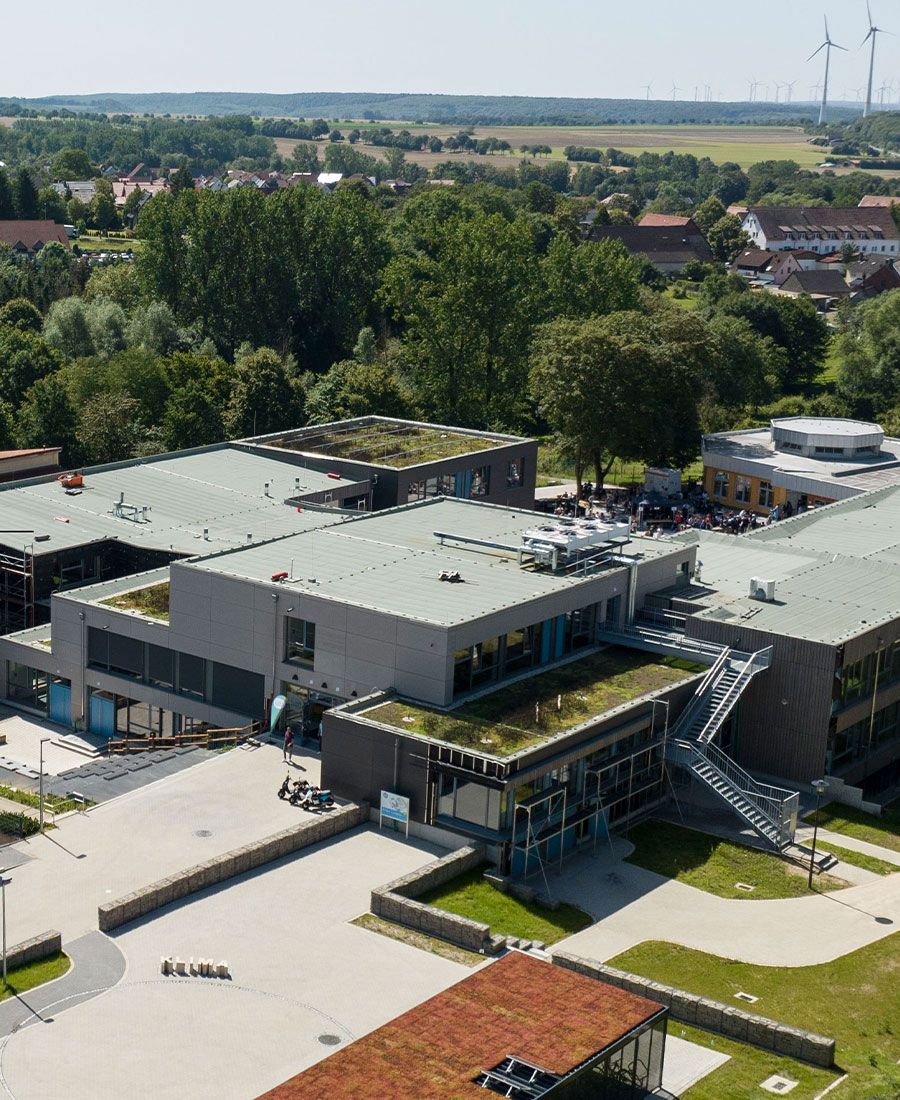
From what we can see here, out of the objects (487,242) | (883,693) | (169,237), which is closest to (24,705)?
(883,693)

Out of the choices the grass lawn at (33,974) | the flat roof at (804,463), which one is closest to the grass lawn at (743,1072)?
the grass lawn at (33,974)

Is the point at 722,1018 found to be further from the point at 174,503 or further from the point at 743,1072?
the point at 174,503

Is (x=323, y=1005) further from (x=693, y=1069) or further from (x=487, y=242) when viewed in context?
(x=487, y=242)

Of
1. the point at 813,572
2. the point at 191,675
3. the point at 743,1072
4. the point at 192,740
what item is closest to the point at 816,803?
the point at 813,572

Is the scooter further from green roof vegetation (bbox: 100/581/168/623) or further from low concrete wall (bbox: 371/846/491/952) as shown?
green roof vegetation (bbox: 100/581/168/623)

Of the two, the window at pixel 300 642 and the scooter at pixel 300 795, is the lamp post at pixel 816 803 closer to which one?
the scooter at pixel 300 795
